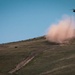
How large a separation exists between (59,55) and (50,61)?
34.7ft

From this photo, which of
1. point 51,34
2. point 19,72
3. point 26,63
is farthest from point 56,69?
point 51,34

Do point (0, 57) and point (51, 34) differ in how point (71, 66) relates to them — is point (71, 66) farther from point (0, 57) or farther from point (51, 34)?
point (51, 34)

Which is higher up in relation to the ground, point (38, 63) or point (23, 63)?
point (23, 63)

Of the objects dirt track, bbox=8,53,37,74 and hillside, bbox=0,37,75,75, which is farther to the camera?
dirt track, bbox=8,53,37,74

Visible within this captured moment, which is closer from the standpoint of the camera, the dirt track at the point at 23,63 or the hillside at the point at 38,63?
the hillside at the point at 38,63

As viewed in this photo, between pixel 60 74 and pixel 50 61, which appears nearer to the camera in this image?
pixel 60 74

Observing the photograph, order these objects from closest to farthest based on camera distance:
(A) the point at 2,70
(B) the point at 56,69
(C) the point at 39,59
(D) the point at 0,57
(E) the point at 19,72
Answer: (B) the point at 56,69 < (E) the point at 19,72 < (A) the point at 2,70 < (C) the point at 39,59 < (D) the point at 0,57

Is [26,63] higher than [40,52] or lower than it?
lower

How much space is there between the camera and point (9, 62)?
402 feet

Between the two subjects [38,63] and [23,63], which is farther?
[23,63]

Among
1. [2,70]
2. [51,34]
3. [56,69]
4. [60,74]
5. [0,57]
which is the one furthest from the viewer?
[51,34]

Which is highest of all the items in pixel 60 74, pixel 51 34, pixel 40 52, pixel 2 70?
pixel 51 34

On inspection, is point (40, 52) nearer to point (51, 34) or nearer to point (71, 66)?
point (71, 66)

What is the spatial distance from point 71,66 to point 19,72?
19.4 meters
